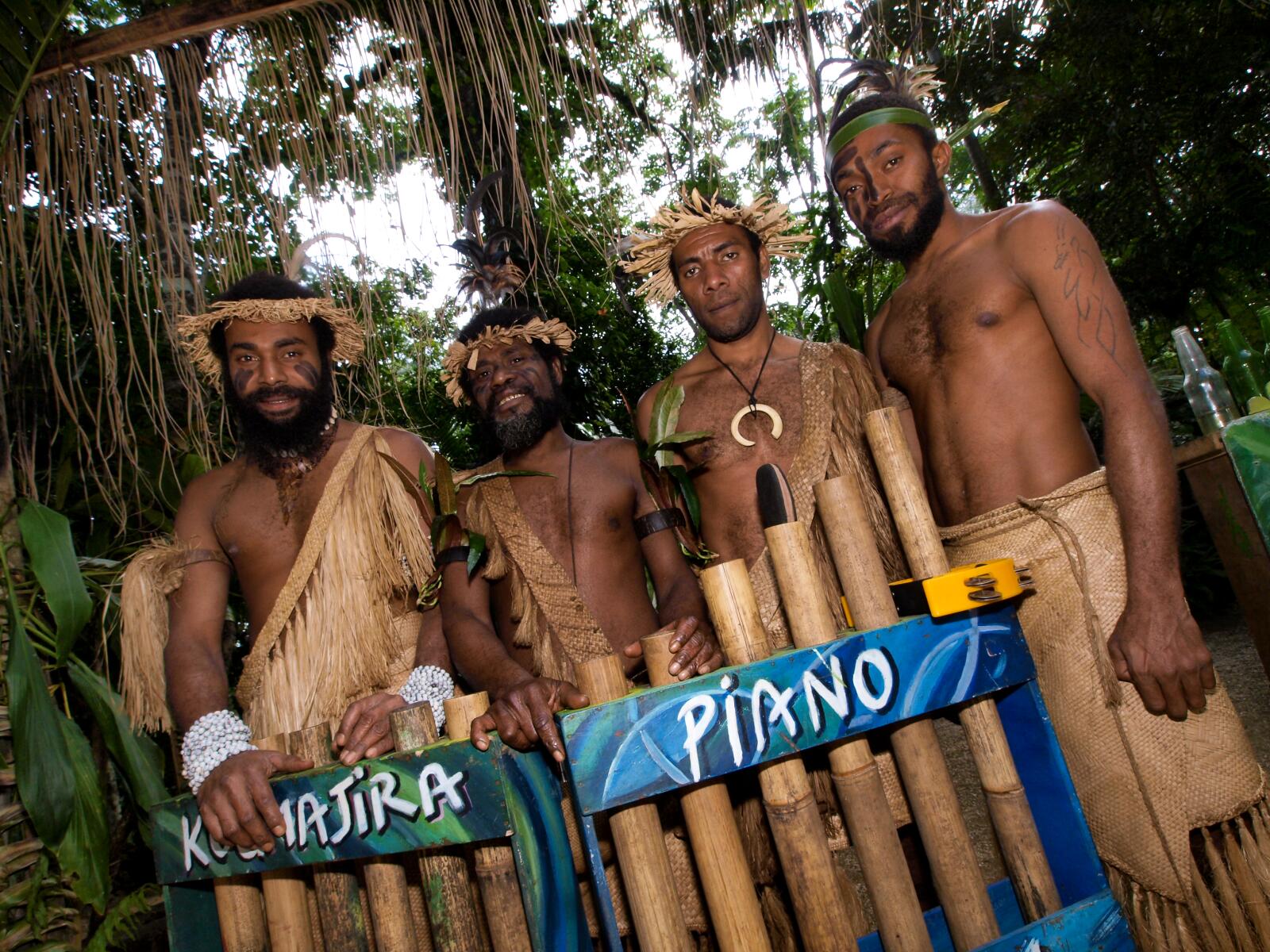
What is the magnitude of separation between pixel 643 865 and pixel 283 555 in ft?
5.21

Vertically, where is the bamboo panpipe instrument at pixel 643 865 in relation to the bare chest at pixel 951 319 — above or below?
below

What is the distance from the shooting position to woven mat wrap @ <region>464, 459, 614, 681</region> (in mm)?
2490

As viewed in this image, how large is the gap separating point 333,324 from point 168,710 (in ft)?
4.10

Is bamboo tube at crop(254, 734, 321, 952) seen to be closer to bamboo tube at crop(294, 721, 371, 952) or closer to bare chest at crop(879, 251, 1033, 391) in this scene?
bamboo tube at crop(294, 721, 371, 952)

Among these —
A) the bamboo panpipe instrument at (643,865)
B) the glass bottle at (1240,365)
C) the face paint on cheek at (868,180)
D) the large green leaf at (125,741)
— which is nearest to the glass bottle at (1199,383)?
the glass bottle at (1240,365)

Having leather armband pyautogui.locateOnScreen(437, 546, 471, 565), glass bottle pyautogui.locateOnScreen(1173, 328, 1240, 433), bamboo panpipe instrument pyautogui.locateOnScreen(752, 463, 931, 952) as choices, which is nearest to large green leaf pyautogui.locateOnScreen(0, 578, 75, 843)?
leather armband pyautogui.locateOnScreen(437, 546, 471, 565)

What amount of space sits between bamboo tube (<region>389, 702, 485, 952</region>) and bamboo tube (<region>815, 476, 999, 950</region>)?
81 centimetres

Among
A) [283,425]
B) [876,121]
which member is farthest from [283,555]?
[876,121]

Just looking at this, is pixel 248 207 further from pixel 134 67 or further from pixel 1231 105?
pixel 1231 105

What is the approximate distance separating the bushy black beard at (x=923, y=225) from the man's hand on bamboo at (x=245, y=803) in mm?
2013

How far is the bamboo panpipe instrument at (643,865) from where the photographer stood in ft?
4.49

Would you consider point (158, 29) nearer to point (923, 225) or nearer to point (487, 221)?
point (487, 221)

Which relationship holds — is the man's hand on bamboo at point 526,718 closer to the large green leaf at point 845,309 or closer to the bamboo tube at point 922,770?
the bamboo tube at point 922,770

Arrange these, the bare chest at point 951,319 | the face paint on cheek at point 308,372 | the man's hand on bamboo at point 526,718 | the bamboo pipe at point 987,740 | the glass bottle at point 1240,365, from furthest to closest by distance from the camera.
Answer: the glass bottle at point 1240,365, the face paint on cheek at point 308,372, the bare chest at point 951,319, the bamboo pipe at point 987,740, the man's hand on bamboo at point 526,718
